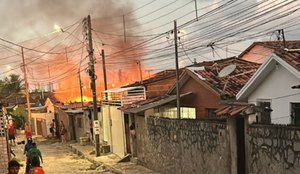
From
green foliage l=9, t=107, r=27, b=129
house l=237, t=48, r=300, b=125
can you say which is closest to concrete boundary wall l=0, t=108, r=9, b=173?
house l=237, t=48, r=300, b=125

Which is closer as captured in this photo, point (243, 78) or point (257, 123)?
point (257, 123)

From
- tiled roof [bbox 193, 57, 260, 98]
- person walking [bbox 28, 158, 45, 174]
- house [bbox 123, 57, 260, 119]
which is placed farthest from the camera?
house [bbox 123, 57, 260, 119]

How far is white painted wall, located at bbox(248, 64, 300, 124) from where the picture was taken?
12.2 m

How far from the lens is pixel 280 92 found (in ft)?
41.8

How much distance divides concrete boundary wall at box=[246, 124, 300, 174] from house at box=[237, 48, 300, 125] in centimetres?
182

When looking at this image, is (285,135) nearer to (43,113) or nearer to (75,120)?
(75,120)

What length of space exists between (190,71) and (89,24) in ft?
26.9

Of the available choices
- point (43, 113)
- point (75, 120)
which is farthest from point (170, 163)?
point (43, 113)

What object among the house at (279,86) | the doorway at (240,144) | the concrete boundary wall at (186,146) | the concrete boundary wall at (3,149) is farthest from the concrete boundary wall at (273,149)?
the concrete boundary wall at (3,149)

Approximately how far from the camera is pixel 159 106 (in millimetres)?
19031

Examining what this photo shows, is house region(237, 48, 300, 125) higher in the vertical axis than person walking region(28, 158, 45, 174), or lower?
higher

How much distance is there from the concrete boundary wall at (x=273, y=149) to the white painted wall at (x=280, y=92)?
3061mm

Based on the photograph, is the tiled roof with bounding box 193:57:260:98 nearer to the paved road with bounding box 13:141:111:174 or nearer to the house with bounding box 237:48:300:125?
the house with bounding box 237:48:300:125

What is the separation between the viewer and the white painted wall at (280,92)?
12227mm
